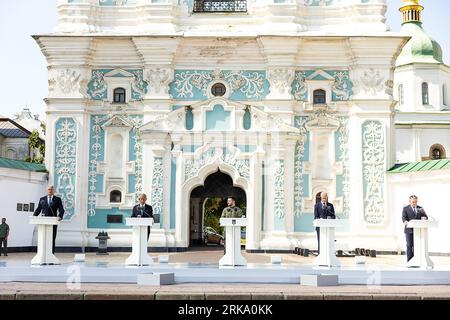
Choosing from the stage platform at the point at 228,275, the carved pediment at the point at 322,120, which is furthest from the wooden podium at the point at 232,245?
the carved pediment at the point at 322,120

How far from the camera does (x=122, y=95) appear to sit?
26.8 metres

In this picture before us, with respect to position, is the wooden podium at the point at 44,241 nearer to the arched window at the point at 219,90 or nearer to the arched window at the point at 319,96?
the arched window at the point at 219,90

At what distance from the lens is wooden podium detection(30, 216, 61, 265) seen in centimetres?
1566

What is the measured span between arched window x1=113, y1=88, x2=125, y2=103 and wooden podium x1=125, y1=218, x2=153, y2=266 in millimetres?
11461

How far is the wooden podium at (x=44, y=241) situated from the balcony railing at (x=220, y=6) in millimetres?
13801

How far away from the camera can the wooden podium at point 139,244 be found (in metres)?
15.7

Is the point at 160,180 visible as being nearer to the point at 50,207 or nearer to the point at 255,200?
the point at 255,200

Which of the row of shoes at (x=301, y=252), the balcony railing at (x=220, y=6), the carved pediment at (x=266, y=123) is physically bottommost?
the row of shoes at (x=301, y=252)

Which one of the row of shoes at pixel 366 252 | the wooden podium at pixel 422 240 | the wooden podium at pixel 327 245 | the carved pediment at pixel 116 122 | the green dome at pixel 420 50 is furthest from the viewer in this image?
the green dome at pixel 420 50

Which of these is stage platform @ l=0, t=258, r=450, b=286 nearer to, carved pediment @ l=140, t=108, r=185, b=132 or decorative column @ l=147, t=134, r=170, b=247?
decorative column @ l=147, t=134, r=170, b=247
